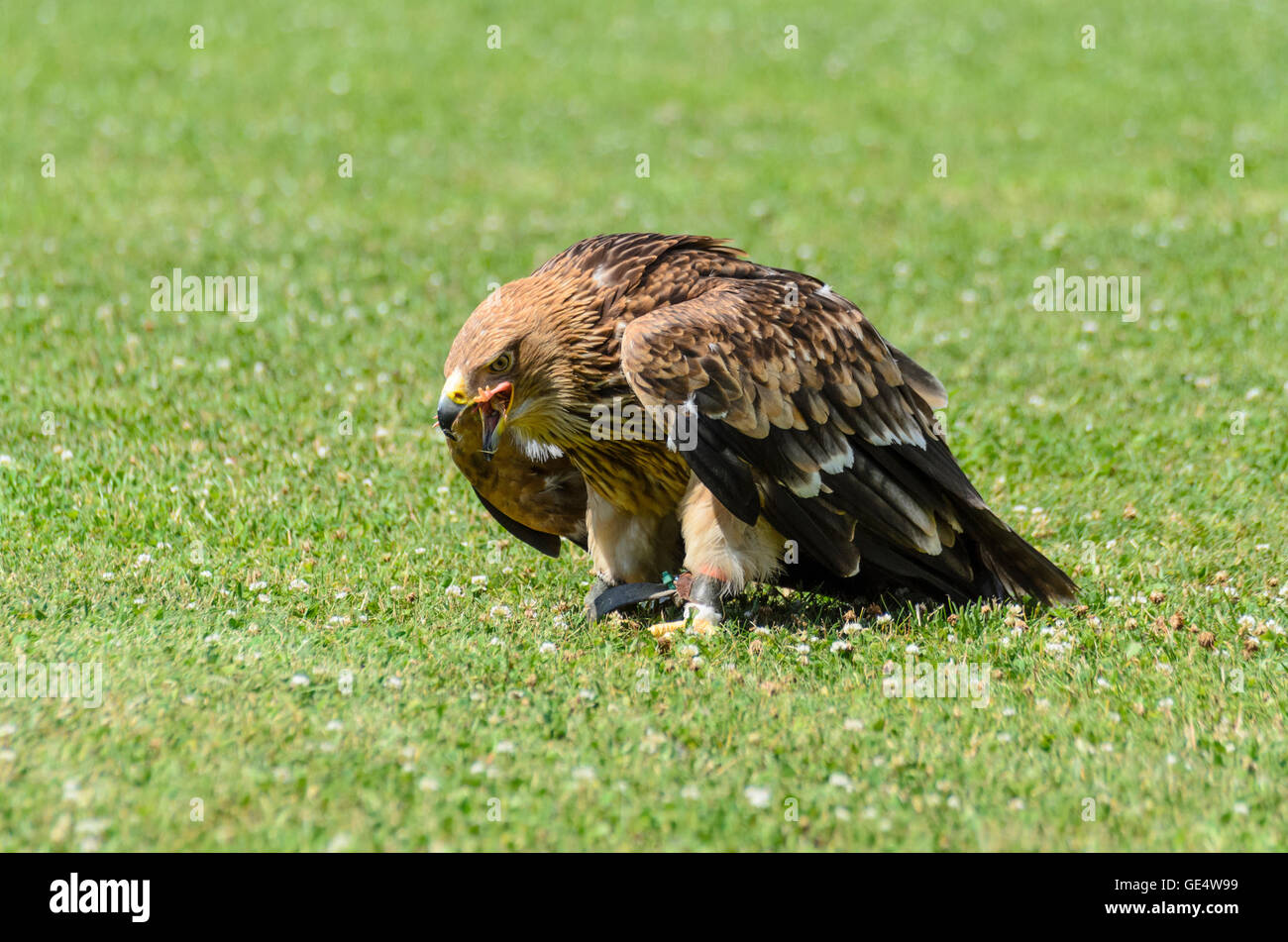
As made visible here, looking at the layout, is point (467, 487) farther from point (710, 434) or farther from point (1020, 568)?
point (1020, 568)

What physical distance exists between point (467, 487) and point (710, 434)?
2763mm

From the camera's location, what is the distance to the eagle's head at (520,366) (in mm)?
5945

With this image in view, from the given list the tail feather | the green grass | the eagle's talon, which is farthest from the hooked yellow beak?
the tail feather

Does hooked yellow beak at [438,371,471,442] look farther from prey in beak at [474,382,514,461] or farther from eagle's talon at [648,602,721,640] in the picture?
eagle's talon at [648,602,721,640]

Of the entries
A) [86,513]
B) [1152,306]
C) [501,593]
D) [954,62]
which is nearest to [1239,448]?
[1152,306]

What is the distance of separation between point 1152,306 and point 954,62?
9.23 m

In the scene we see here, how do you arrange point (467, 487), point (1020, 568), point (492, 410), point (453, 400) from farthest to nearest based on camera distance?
point (467, 487) < point (1020, 568) < point (492, 410) < point (453, 400)

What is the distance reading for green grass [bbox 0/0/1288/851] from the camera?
5.06 metres

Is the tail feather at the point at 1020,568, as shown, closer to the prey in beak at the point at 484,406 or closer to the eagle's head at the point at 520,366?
the eagle's head at the point at 520,366

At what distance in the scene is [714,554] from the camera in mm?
6484

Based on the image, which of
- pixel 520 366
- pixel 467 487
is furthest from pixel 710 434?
pixel 467 487

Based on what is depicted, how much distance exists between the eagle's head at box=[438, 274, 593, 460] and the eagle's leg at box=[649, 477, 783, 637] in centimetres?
69

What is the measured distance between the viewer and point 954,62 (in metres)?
20.0

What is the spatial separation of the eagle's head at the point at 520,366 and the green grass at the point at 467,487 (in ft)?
3.20
